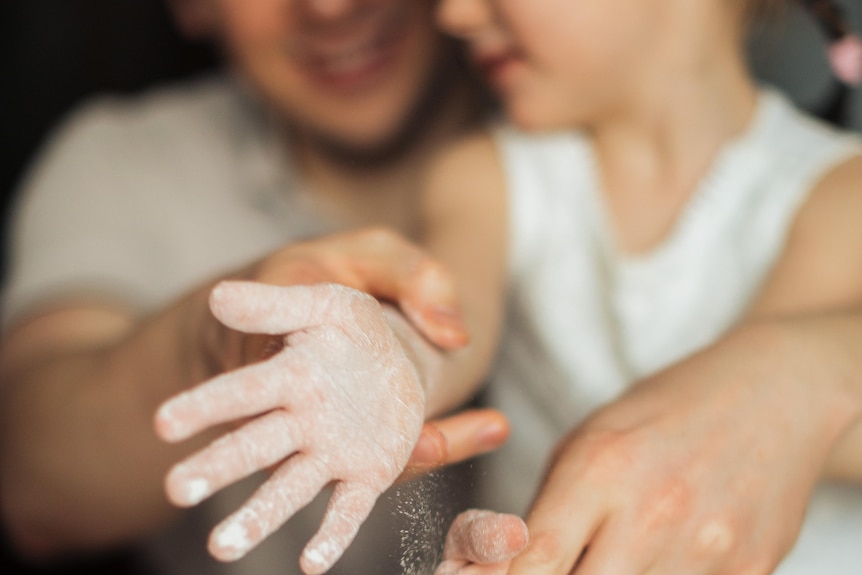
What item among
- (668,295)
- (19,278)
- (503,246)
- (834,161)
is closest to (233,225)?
(19,278)

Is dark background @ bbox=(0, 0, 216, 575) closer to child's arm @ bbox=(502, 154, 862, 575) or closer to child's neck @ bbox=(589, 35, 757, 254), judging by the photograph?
child's neck @ bbox=(589, 35, 757, 254)

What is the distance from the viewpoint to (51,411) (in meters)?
0.66

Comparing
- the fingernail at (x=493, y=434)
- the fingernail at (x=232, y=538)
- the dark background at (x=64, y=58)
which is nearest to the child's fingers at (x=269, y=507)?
the fingernail at (x=232, y=538)

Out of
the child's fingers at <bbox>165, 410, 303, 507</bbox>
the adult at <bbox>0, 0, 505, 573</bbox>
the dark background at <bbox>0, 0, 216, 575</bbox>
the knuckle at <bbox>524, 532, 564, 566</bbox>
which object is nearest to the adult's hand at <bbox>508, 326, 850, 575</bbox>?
the knuckle at <bbox>524, 532, 564, 566</bbox>

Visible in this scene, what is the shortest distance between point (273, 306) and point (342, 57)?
54 cm

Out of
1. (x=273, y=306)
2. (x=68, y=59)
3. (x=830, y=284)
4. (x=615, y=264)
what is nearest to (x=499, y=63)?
(x=615, y=264)

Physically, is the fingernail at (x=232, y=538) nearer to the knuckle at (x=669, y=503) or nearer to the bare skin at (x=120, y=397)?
the bare skin at (x=120, y=397)

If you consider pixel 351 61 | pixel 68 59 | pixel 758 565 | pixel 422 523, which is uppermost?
pixel 68 59

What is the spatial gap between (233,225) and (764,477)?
628 millimetres

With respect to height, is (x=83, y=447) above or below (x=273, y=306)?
below

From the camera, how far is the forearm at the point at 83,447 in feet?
1.82

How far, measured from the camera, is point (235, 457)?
0.85 feet

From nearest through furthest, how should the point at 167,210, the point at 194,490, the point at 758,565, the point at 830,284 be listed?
the point at 194,490 → the point at 758,565 → the point at 830,284 → the point at 167,210

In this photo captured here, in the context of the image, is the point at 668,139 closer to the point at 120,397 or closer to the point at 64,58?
the point at 120,397
